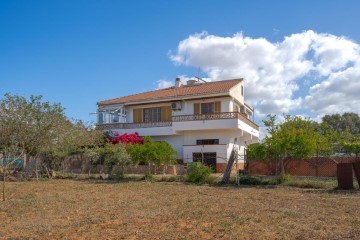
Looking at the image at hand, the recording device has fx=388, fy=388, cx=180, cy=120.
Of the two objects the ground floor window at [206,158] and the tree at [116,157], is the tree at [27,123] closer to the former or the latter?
the tree at [116,157]

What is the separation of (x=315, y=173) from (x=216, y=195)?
10531 millimetres

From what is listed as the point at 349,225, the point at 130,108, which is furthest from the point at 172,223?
the point at 130,108

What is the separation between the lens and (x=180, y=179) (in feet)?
73.2

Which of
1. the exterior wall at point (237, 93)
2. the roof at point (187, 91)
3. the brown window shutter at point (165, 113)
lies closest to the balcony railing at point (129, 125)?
the brown window shutter at point (165, 113)

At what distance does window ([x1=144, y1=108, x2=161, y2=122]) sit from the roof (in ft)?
4.16

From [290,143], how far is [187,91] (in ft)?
57.9

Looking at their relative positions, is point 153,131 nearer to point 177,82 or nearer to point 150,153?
point 177,82

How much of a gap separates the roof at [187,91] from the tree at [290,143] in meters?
11.8

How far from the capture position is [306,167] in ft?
78.5

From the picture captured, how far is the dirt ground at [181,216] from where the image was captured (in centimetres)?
816

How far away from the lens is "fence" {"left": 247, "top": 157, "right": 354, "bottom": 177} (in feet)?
76.0

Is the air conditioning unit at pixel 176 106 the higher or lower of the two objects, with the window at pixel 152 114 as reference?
higher

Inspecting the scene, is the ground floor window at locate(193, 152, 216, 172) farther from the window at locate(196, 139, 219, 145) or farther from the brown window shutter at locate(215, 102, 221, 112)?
the brown window shutter at locate(215, 102, 221, 112)

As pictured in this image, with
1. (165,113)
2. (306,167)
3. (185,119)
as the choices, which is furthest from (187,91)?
(306,167)
